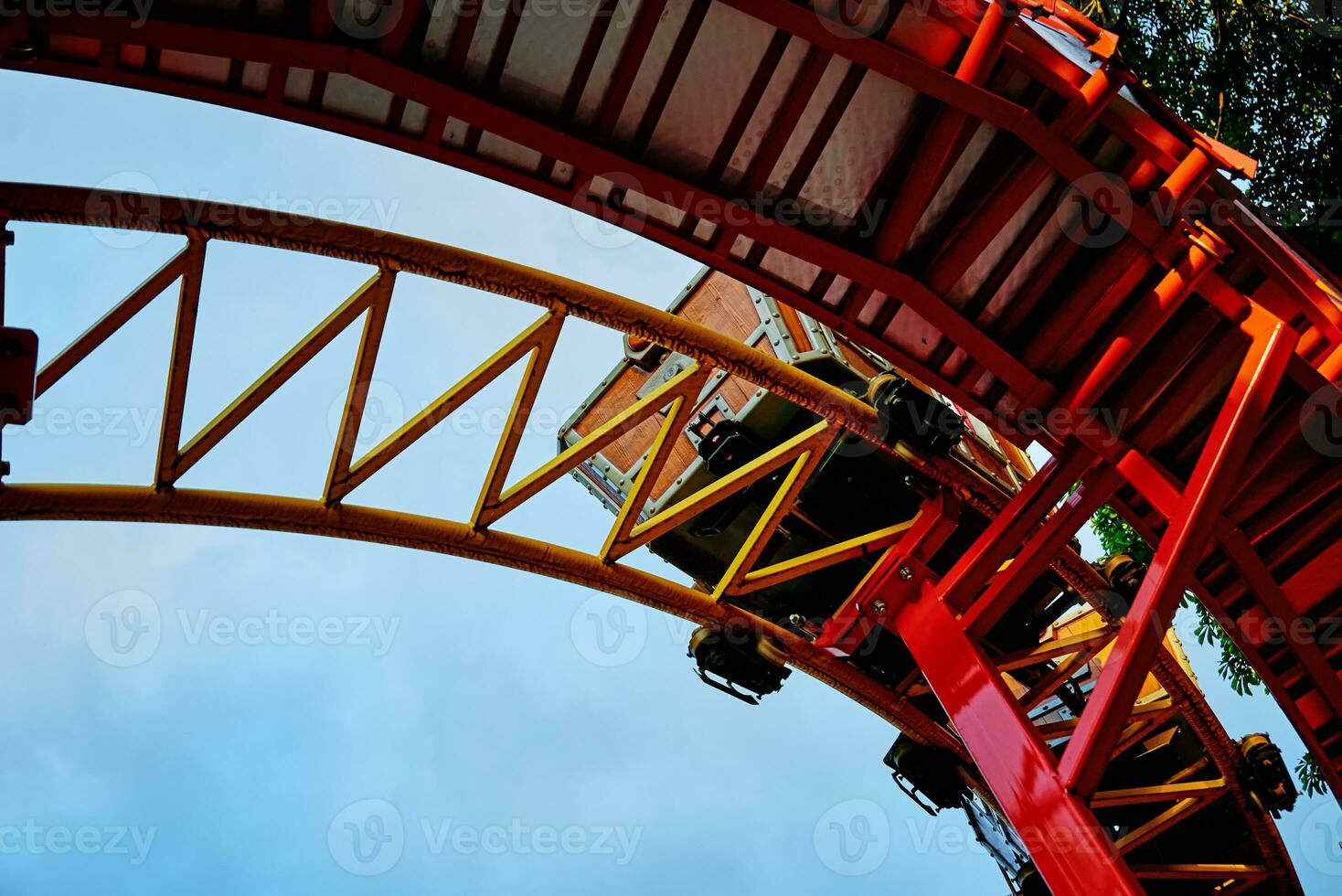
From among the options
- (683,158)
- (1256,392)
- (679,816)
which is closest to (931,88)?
(683,158)

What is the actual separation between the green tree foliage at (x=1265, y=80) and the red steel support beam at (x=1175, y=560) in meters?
8.91

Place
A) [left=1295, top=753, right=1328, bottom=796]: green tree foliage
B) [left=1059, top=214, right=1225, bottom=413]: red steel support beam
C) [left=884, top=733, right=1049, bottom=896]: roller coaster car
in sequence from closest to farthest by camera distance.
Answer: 1. [left=1059, top=214, right=1225, bottom=413]: red steel support beam
2. [left=884, top=733, right=1049, bottom=896]: roller coaster car
3. [left=1295, top=753, right=1328, bottom=796]: green tree foliage

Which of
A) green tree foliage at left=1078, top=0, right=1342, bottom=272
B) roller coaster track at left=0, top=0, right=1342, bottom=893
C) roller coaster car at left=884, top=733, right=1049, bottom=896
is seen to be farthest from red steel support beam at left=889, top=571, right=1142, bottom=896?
green tree foliage at left=1078, top=0, right=1342, bottom=272

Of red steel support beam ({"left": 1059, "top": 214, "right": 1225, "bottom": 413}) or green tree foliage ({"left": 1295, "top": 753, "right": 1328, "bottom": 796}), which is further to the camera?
green tree foliage ({"left": 1295, "top": 753, "right": 1328, "bottom": 796})

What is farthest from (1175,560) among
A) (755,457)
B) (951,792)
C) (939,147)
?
(951,792)

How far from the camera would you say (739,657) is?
966 centimetres

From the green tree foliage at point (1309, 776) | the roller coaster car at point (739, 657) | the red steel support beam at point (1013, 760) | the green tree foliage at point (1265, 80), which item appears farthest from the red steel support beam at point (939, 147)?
the green tree foliage at point (1309, 776)

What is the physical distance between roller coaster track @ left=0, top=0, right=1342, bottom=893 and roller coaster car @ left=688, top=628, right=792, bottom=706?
1.75 metres

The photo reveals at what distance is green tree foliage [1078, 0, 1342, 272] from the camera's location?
45.4 ft

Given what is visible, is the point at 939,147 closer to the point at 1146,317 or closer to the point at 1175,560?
the point at 1146,317

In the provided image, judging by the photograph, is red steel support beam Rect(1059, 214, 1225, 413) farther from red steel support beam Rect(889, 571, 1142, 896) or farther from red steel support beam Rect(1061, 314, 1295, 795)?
red steel support beam Rect(889, 571, 1142, 896)

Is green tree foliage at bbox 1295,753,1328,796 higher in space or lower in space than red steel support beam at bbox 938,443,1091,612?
lower

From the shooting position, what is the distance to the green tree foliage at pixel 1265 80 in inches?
544

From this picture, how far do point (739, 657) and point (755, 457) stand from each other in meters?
1.80
